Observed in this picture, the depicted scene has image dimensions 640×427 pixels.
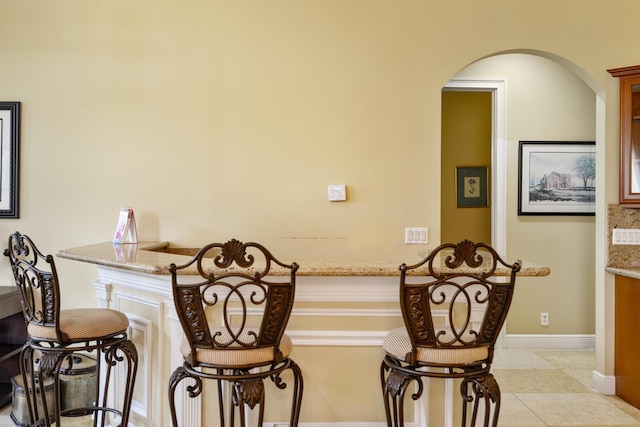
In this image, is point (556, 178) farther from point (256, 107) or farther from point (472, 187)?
point (256, 107)

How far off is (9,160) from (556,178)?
4.60 meters

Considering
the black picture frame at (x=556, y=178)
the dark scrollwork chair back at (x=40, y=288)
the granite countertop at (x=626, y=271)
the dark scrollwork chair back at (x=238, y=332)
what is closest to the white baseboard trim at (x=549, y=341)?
the black picture frame at (x=556, y=178)

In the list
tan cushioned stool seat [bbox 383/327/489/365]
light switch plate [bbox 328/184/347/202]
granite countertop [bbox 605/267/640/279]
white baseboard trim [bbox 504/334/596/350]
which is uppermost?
light switch plate [bbox 328/184/347/202]

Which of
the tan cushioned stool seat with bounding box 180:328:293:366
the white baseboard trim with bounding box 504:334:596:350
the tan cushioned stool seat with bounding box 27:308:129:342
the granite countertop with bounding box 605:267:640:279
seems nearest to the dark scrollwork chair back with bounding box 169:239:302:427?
the tan cushioned stool seat with bounding box 180:328:293:366

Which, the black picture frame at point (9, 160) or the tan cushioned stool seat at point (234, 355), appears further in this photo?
the black picture frame at point (9, 160)

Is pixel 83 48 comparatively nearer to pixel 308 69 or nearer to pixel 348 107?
pixel 308 69

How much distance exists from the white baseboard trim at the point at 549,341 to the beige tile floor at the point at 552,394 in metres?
0.07

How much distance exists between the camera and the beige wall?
3.38 m

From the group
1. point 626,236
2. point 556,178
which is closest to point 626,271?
point 626,236

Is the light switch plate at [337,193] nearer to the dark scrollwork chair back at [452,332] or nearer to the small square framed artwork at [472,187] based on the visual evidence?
the dark scrollwork chair back at [452,332]

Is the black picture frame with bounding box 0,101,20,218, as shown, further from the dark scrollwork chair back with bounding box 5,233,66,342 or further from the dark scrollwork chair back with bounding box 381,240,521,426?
the dark scrollwork chair back with bounding box 381,240,521,426

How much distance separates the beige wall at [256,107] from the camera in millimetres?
3379

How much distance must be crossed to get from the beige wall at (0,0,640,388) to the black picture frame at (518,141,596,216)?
1019 millimetres

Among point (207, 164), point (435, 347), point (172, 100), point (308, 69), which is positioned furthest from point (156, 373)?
point (308, 69)
